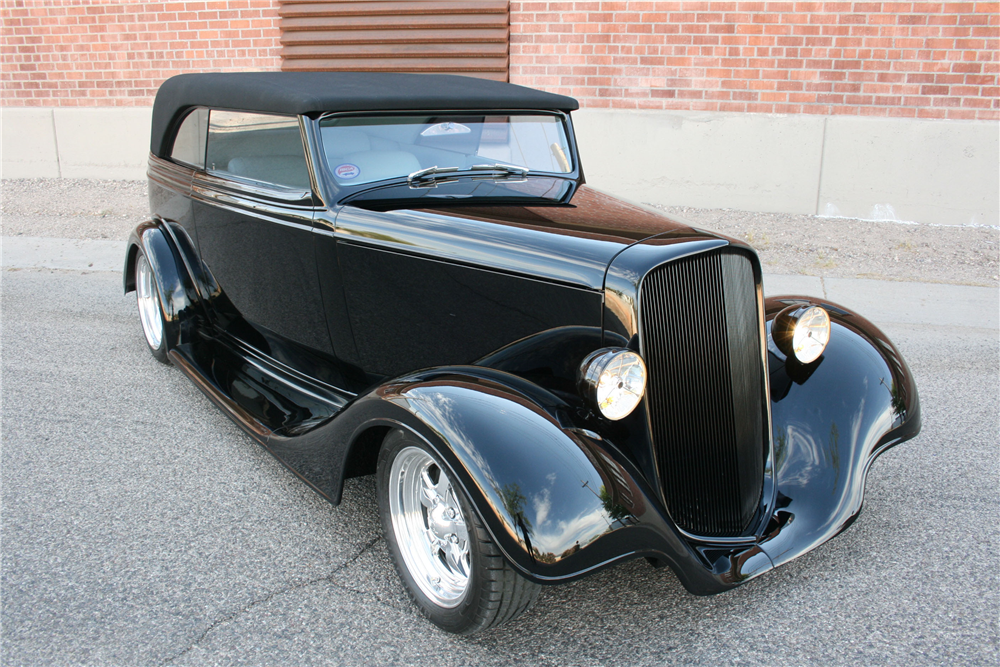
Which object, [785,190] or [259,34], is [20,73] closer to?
[259,34]

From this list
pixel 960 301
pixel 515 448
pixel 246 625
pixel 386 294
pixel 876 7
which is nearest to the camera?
pixel 515 448

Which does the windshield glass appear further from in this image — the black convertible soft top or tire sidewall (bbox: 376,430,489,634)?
tire sidewall (bbox: 376,430,489,634)

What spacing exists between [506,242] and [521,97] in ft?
4.01

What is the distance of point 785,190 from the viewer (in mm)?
7098

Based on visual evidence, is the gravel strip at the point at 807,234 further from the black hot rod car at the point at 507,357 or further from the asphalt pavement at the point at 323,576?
the black hot rod car at the point at 507,357

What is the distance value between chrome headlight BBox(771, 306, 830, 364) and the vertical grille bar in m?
0.43

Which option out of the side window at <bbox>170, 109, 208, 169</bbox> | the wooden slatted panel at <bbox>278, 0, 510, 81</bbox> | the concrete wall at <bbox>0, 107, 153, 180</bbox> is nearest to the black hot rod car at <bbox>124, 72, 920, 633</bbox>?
the side window at <bbox>170, 109, 208, 169</bbox>

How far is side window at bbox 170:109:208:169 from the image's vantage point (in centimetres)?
378

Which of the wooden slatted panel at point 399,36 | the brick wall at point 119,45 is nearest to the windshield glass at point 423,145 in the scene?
the wooden slatted panel at point 399,36

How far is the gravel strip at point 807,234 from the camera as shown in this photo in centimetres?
600

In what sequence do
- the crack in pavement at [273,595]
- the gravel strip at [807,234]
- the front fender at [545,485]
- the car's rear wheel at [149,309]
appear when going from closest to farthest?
1. the front fender at [545,485]
2. the crack in pavement at [273,595]
3. the car's rear wheel at [149,309]
4. the gravel strip at [807,234]

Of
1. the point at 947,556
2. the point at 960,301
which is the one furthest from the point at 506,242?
the point at 960,301

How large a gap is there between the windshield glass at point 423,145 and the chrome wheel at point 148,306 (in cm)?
183

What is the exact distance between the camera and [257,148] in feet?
11.0
